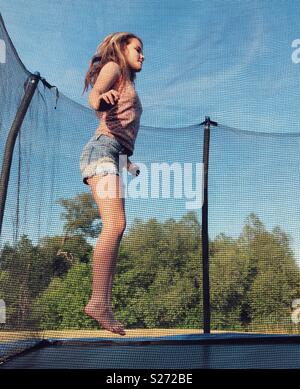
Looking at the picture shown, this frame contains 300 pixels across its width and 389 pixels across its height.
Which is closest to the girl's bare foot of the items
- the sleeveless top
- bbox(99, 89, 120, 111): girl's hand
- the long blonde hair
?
the sleeveless top

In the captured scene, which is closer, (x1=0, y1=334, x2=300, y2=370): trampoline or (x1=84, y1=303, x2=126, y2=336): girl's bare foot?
(x1=0, y1=334, x2=300, y2=370): trampoline

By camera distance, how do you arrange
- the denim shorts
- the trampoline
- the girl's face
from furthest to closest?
the girl's face, the denim shorts, the trampoline

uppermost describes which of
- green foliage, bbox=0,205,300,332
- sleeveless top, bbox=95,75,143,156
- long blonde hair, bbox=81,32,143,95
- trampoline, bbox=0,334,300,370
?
long blonde hair, bbox=81,32,143,95

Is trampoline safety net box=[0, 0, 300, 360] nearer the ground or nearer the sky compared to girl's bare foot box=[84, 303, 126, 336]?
nearer the sky

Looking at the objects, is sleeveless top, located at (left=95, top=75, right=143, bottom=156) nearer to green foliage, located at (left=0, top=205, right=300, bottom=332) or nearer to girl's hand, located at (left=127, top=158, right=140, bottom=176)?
girl's hand, located at (left=127, top=158, right=140, bottom=176)

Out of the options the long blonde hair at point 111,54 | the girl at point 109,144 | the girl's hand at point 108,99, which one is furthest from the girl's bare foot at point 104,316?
the long blonde hair at point 111,54

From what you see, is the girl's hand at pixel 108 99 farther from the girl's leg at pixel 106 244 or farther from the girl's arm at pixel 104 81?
the girl's leg at pixel 106 244

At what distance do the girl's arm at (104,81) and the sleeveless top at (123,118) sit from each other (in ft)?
0.06

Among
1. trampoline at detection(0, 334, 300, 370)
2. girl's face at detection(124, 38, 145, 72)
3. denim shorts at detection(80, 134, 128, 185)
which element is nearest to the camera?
trampoline at detection(0, 334, 300, 370)

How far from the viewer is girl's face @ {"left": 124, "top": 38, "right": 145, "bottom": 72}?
5.36 feet

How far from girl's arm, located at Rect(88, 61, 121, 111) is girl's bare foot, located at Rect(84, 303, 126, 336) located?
64 centimetres

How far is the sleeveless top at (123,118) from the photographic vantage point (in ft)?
5.20
